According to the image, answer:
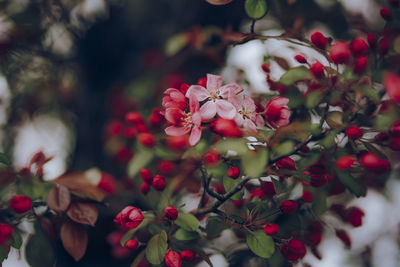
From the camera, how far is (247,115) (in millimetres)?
948

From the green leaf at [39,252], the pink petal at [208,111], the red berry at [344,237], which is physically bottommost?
the red berry at [344,237]

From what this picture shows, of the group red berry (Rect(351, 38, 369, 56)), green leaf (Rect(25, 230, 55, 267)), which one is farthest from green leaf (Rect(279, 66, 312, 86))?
green leaf (Rect(25, 230, 55, 267))

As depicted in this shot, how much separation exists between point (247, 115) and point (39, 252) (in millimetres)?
732

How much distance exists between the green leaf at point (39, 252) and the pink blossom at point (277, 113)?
75cm

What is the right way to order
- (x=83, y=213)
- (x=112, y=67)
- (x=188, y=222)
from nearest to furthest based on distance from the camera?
→ (x=188, y=222) → (x=83, y=213) → (x=112, y=67)

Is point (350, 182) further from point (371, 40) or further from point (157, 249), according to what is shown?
point (157, 249)

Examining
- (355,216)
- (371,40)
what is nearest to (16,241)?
(355,216)

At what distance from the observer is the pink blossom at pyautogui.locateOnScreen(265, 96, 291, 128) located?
924mm

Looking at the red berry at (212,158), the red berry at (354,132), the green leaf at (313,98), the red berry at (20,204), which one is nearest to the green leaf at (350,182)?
the red berry at (354,132)

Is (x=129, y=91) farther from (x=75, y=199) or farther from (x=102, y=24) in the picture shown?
(x=75, y=199)

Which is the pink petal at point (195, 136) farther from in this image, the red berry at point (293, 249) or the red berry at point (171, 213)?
the red berry at point (293, 249)

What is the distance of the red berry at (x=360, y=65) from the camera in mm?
854

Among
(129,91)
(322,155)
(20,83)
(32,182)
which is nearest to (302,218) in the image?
(322,155)

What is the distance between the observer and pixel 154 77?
2172 mm
